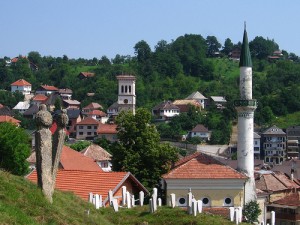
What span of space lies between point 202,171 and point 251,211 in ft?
9.38

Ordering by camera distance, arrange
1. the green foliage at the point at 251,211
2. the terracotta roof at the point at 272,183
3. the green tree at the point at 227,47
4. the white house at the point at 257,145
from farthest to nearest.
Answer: the green tree at the point at 227,47, the white house at the point at 257,145, the terracotta roof at the point at 272,183, the green foliage at the point at 251,211

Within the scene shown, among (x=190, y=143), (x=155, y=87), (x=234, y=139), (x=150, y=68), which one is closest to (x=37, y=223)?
(x=190, y=143)

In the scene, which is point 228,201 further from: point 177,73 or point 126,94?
point 177,73

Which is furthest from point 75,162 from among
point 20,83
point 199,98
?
point 20,83

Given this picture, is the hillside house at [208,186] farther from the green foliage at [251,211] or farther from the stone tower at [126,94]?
the stone tower at [126,94]

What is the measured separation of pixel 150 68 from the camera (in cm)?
13662

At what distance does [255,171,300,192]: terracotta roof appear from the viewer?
142 ft

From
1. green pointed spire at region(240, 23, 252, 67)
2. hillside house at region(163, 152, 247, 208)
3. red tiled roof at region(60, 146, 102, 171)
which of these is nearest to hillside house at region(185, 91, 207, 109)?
red tiled roof at region(60, 146, 102, 171)

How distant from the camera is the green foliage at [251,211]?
26.2m

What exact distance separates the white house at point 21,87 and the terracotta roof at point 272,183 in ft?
291

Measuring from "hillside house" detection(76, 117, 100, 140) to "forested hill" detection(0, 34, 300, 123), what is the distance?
2116 centimetres

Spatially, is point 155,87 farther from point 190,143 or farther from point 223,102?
point 190,143

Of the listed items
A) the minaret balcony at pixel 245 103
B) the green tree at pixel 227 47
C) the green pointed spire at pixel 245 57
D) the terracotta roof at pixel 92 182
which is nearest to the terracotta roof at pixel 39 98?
the green tree at pixel 227 47

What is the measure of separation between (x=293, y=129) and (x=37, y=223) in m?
83.8
